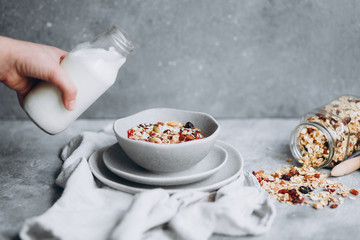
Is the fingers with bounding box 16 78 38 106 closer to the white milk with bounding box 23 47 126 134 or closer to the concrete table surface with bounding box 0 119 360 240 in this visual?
the white milk with bounding box 23 47 126 134

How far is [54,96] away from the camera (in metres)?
1.04

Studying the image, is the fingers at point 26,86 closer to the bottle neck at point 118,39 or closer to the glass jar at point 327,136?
the bottle neck at point 118,39

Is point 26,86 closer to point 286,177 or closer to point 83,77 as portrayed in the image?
point 83,77

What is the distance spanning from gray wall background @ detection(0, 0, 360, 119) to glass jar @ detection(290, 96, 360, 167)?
49cm

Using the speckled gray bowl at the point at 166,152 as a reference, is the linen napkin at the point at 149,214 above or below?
below

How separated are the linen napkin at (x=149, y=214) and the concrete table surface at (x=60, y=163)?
44 mm

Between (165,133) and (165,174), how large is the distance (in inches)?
4.7

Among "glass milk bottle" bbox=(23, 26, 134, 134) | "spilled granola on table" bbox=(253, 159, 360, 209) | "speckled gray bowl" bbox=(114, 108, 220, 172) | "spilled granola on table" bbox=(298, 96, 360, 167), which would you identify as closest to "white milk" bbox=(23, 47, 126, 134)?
"glass milk bottle" bbox=(23, 26, 134, 134)

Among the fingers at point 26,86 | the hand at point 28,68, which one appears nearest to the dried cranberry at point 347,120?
the hand at point 28,68

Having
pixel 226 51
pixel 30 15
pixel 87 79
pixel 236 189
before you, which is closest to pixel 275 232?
pixel 236 189

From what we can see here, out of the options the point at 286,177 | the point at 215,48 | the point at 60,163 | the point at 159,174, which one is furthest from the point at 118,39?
the point at 215,48

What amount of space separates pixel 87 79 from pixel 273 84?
0.98 m

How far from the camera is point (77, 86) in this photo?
1.03 meters

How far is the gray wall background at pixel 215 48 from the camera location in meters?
1.60
